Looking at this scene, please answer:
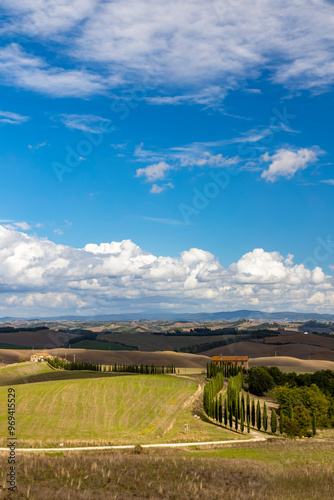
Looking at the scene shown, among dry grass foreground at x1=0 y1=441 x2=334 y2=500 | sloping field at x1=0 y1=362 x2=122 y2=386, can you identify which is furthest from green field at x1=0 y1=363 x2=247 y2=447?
dry grass foreground at x1=0 y1=441 x2=334 y2=500

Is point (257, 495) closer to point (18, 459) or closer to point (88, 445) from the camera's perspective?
point (18, 459)

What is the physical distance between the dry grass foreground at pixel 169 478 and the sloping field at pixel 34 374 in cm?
8750

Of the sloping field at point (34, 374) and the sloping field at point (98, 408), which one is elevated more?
the sloping field at point (98, 408)

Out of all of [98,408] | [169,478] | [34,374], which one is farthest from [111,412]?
[34,374]

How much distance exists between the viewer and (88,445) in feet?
168

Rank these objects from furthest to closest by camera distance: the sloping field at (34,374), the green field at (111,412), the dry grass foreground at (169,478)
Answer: the sloping field at (34,374) → the green field at (111,412) → the dry grass foreground at (169,478)

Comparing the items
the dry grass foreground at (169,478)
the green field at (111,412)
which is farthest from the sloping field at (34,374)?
the dry grass foreground at (169,478)

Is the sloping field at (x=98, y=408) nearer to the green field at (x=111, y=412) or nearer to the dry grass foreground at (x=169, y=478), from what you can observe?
the green field at (x=111, y=412)

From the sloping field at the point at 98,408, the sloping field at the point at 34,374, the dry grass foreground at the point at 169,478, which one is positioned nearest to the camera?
the dry grass foreground at the point at 169,478

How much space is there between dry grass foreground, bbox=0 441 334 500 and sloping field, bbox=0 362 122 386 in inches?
3445

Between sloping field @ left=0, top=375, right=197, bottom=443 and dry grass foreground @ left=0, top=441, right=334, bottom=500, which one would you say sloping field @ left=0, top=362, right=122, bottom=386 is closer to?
sloping field @ left=0, top=375, right=197, bottom=443

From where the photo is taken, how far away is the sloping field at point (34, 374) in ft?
386

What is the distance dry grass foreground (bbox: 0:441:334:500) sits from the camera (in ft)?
84.4

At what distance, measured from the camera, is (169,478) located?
29750mm
